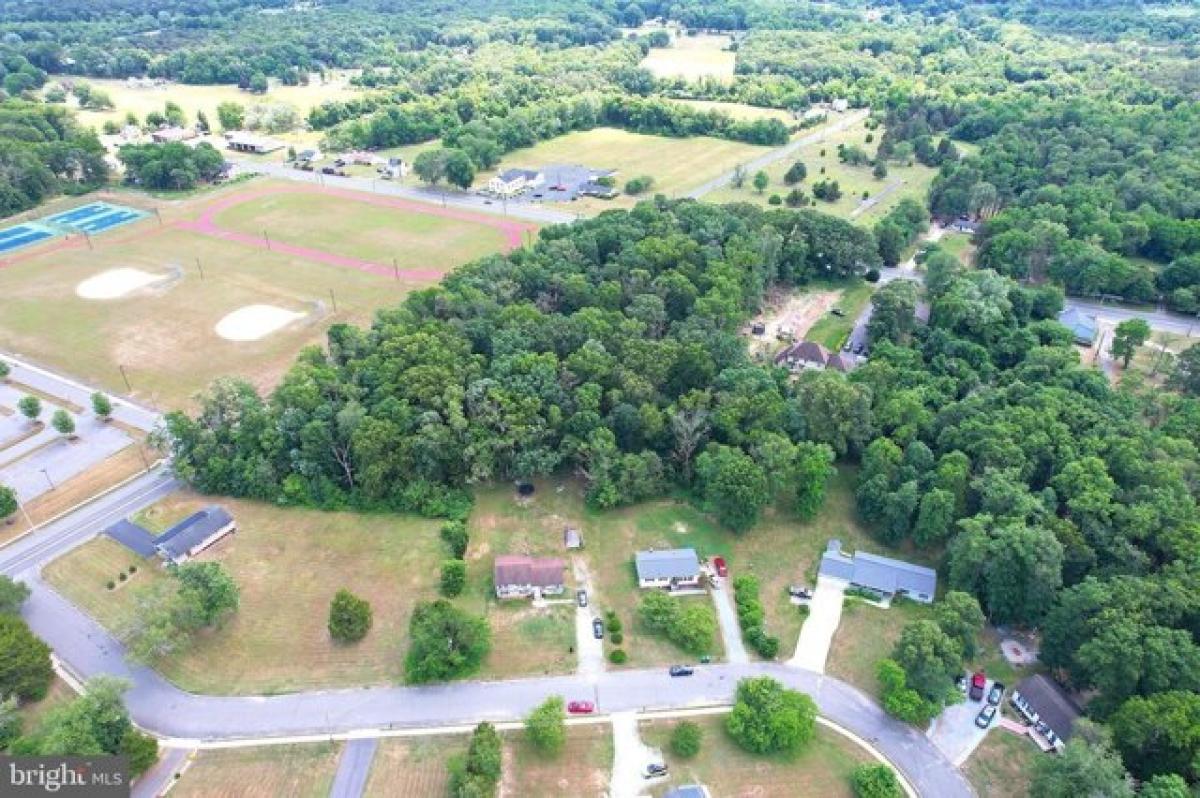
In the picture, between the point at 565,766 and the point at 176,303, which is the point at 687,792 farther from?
the point at 176,303

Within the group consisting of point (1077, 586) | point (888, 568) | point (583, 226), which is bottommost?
point (888, 568)

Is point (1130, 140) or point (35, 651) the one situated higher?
point (1130, 140)

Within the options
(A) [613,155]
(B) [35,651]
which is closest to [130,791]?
(B) [35,651]

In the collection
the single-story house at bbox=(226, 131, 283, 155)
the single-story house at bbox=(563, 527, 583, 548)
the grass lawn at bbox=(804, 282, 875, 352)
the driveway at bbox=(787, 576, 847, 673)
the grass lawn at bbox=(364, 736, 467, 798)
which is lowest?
the driveway at bbox=(787, 576, 847, 673)

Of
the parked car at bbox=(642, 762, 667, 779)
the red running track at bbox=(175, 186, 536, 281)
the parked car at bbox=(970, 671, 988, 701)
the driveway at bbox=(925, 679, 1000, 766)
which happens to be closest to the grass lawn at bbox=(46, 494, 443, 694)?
the parked car at bbox=(642, 762, 667, 779)

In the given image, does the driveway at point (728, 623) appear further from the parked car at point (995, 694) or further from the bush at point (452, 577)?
the bush at point (452, 577)

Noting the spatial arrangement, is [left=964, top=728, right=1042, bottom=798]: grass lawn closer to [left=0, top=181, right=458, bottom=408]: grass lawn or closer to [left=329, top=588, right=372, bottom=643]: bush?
[left=329, top=588, right=372, bottom=643]: bush

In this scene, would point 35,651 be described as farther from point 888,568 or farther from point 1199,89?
point 1199,89
